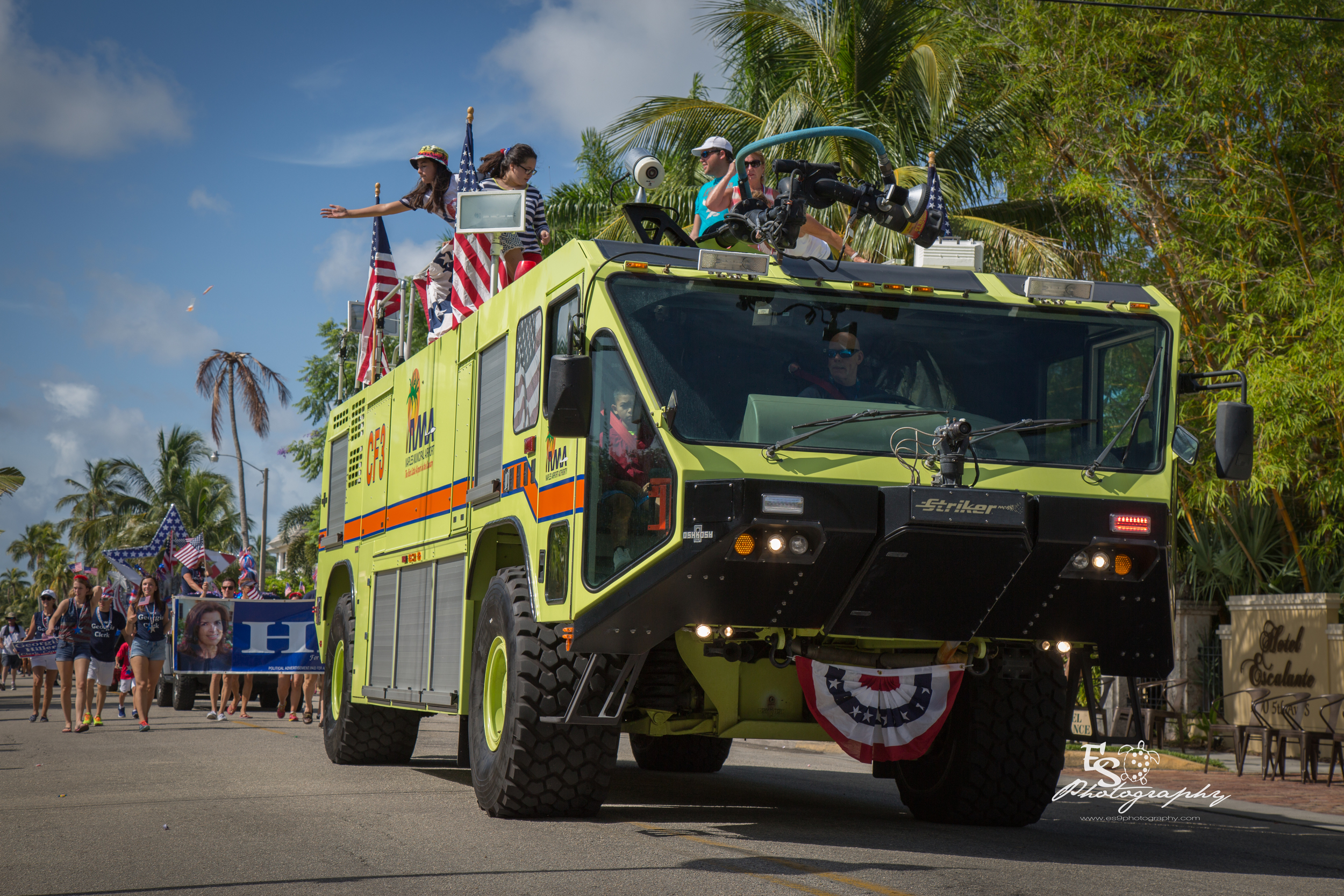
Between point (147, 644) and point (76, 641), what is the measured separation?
93 cm

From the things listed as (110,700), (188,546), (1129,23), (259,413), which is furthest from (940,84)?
(259,413)

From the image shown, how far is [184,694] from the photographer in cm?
2369

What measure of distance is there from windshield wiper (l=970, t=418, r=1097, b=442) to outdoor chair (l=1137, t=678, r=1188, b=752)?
32.7 feet

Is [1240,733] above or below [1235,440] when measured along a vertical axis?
below

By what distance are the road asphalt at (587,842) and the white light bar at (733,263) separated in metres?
2.99

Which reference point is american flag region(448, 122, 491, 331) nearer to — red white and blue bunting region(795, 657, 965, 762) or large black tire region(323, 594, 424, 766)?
large black tire region(323, 594, 424, 766)

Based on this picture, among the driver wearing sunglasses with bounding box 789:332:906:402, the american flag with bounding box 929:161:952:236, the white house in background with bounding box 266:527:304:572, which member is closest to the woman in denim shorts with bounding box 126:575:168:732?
the american flag with bounding box 929:161:952:236

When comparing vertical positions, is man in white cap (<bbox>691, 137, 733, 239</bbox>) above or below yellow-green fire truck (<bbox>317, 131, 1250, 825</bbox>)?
above

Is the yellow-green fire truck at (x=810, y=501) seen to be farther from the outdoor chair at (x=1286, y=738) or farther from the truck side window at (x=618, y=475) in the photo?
the outdoor chair at (x=1286, y=738)

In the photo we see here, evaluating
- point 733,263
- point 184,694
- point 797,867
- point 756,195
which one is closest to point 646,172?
point 756,195

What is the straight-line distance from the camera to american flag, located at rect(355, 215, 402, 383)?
14.4 meters

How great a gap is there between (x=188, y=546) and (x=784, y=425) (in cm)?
2929

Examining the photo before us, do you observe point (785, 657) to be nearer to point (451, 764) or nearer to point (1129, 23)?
point (451, 764)

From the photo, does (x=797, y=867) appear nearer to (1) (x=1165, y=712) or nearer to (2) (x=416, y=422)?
(2) (x=416, y=422)
